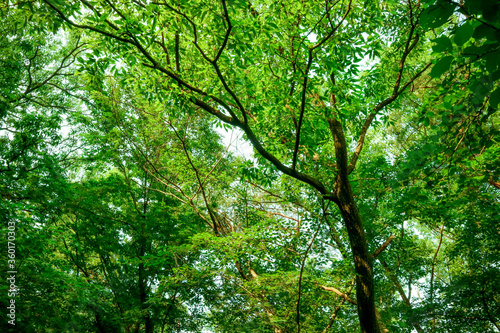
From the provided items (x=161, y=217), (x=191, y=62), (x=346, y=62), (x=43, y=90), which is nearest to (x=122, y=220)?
(x=161, y=217)

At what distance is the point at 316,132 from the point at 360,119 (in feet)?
4.69

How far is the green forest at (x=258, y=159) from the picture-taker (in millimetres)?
3027

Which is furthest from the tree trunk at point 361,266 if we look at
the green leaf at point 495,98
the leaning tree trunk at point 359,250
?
the green leaf at point 495,98

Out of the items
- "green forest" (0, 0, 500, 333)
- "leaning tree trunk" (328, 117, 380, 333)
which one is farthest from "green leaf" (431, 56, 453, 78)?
"leaning tree trunk" (328, 117, 380, 333)

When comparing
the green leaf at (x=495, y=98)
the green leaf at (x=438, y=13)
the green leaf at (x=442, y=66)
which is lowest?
the green leaf at (x=495, y=98)

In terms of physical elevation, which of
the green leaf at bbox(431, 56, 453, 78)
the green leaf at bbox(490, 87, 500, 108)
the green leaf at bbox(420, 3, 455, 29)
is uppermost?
the green leaf at bbox(420, 3, 455, 29)

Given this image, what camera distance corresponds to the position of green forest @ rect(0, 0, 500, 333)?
3.03m

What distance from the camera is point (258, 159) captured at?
5.24m

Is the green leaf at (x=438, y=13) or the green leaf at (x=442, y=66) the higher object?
the green leaf at (x=438, y=13)

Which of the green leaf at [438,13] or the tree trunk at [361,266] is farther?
the tree trunk at [361,266]

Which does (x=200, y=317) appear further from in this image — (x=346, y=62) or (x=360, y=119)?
(x=346, y=62)

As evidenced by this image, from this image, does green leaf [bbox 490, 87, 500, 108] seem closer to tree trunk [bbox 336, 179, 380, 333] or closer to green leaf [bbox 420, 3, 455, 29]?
green leaf [bbox 420, 3, 455, 29]

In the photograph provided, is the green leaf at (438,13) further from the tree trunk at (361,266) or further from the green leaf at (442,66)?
the tree trunk at (361,266)

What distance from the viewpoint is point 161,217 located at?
9266mm
